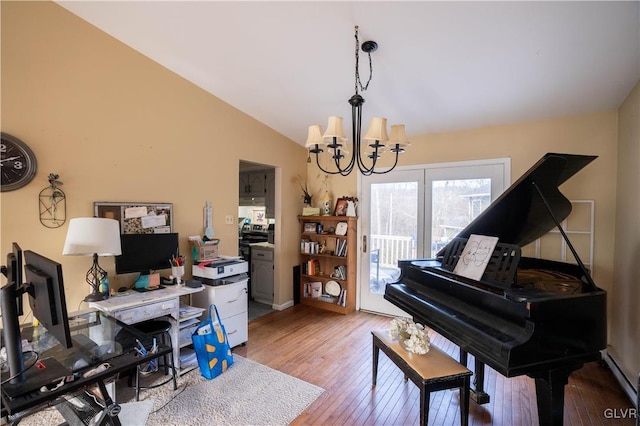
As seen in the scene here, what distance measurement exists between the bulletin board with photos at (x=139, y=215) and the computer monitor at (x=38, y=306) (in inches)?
54.8

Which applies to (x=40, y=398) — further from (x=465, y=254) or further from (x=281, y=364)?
(x=465, y=254)

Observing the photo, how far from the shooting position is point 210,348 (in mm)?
2508

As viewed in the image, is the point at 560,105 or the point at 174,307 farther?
the point at 560,105

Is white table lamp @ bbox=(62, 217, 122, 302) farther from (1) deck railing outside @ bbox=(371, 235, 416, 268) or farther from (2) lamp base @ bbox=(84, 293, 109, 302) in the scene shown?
(1) deck railing outside @ bbox=(371, 235, 416, 268)

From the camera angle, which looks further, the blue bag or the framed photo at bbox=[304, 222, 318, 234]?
the framed photo at bbox=[304, 222, 318, 234]

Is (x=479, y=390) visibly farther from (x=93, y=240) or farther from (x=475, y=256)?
(x=93, y=240)

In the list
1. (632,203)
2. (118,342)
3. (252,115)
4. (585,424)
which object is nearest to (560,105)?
(632,203)

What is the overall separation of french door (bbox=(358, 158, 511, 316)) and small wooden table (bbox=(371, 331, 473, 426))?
5.64 ft

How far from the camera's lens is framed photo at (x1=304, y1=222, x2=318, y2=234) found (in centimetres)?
446

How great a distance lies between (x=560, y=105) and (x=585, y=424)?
106 inches

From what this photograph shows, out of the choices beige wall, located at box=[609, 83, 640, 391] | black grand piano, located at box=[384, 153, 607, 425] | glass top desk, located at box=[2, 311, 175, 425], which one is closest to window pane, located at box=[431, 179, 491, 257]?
black grand piano, located at box=[384, 153, 607, 425]

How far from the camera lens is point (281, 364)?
274cm

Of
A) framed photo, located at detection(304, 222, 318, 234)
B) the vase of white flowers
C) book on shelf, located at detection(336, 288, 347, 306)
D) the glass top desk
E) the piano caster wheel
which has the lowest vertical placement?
the piano caster wheel

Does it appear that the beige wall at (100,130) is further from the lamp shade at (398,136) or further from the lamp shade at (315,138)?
the lamp shade at (398,136)
